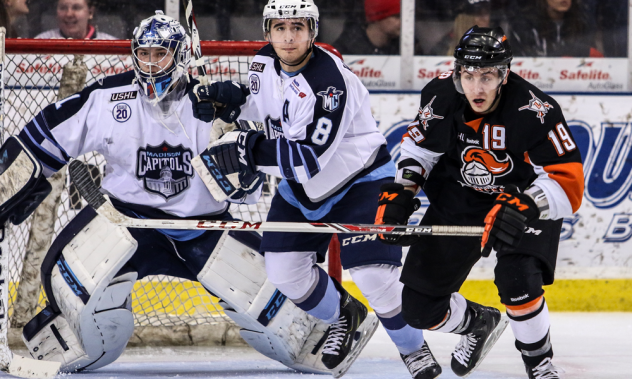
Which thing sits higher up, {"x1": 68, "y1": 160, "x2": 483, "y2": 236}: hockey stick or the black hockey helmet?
the black hockey helmet

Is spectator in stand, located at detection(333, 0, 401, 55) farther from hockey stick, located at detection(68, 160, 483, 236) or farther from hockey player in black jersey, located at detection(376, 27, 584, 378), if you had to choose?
hockey stick, located at detection(68, 160, 483, 236)

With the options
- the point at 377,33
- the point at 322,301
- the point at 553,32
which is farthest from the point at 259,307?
the point at 553,32

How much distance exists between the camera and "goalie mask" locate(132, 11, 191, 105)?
2.69m

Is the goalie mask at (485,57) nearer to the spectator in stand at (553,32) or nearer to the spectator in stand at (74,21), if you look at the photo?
the spectator in stand at (553,32)

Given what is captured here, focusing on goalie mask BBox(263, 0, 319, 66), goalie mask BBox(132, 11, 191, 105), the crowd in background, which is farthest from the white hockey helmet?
the crowd in background

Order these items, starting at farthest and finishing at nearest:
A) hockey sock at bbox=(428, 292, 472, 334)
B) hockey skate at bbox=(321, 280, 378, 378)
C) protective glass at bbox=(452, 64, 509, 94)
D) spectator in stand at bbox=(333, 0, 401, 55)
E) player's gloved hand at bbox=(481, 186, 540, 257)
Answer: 1. spectator in stand at bbox=(333, 0, 401, 55)
2. hockey skate at bbox=(321, 280, 378, 378)
3. hockey sock at bbox=(428, 292, 472, 334)
4. protective glass at bbox=(452, 64, 509, 94)
5. player's gloved hand at bbox=(481, 186, 540, 257)

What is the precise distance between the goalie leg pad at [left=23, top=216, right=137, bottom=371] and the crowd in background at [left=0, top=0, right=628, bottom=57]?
6.23 feet

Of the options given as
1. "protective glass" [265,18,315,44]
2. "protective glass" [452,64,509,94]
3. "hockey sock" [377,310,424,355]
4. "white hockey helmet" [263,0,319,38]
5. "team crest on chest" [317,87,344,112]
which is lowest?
"hockey sock" [377,310,424,355]

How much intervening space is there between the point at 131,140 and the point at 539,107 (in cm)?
133

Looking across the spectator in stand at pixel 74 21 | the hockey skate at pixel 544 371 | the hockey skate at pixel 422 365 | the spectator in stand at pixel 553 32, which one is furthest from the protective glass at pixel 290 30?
the spectator in stand at pixel 553 32

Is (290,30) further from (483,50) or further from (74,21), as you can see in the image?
(74,21)

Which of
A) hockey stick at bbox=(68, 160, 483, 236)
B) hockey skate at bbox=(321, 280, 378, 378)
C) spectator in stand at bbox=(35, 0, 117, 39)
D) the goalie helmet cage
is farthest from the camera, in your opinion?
spectator in stand at bbox=(35, 0, 117, 39)

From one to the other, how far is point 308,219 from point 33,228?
4.18ft

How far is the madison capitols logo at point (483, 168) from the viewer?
231cm
